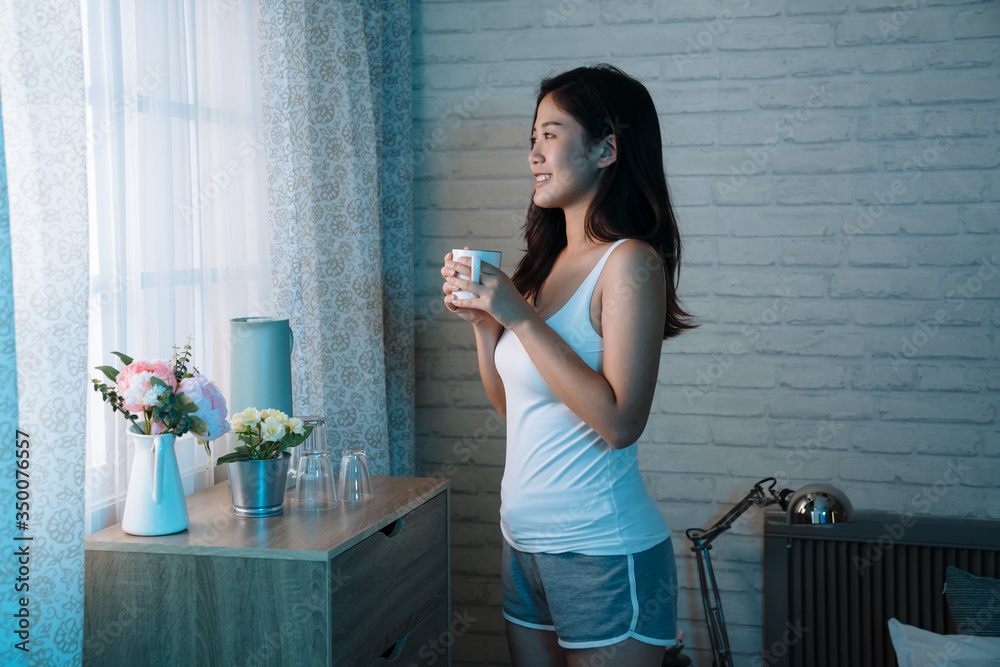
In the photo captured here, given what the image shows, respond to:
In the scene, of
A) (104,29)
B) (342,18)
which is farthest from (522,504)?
(342,18)

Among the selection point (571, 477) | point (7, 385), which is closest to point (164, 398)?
point (7, 385)

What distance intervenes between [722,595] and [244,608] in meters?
1.55

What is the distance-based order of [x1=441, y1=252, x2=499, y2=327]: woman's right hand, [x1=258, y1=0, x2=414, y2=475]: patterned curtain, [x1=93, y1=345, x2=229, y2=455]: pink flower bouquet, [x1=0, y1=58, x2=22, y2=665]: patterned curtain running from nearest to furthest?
[x1=0, y1=58, x2=22, y2=665]: patterned curtain < [x1=93, y1=345, x2=229, y2=455]: pink flower bouquet < [x1=441, y1=252, x2=499, y2=327]: woman's right hand < [x1=258, y1=0, x2=414, y2=475]: patterned curtain

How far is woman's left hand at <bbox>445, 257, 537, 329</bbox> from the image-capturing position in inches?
53.1

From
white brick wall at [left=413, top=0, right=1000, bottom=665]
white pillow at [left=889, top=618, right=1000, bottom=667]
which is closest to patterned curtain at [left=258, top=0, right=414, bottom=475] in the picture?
white brick wall at [left=413, top=0, right=1000, bottom=665]

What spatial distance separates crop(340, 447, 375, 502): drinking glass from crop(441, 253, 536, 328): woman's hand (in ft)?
1.26

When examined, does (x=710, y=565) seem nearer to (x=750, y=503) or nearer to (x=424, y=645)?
(x=750, y=503)

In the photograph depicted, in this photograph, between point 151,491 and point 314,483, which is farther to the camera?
point 314,483

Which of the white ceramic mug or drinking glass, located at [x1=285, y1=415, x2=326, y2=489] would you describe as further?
drinking glass, located at [x1=285, y1=415, x2=326, y2=489]

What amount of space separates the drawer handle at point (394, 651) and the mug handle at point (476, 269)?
0.69 m

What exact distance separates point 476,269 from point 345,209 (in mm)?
772

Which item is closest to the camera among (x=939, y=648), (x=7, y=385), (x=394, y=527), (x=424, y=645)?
(x=7, y=385)

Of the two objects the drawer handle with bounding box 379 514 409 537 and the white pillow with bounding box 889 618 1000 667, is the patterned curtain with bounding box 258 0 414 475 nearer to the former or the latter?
the drawer handle with bounding box 379 514 409 537

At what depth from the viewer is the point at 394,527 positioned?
1561mm
